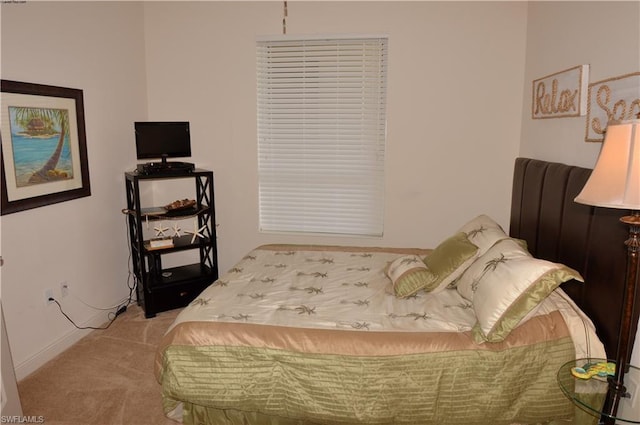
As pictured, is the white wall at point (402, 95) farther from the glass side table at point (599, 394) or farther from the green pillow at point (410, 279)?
the glass side table at point (599, 394)

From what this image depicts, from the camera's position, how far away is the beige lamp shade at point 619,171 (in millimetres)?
1478

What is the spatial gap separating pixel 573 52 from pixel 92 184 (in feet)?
11.4

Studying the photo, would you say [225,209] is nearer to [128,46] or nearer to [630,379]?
[128,46]

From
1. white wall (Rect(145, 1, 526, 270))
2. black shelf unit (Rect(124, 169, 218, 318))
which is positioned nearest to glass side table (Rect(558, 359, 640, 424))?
white wall (Rect(145, 1, 526, 270))

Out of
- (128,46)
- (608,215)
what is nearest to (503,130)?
(608,215)

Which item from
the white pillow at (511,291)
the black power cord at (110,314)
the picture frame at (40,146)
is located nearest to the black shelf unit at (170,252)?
the black power cord at (110,314)

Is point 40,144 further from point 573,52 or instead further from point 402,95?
point 573,52

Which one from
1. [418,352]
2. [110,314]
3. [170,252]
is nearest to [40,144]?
[170,252]

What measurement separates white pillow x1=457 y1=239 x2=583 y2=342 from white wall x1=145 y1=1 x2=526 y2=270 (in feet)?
5.72

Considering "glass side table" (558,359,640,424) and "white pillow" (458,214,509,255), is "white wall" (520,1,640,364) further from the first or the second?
"white pillow" (458,214,509,255)

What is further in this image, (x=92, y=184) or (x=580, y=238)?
(x=92, y=184)

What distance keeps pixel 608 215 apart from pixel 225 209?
3.14m

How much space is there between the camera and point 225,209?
4242 mm

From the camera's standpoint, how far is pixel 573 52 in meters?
2.73
